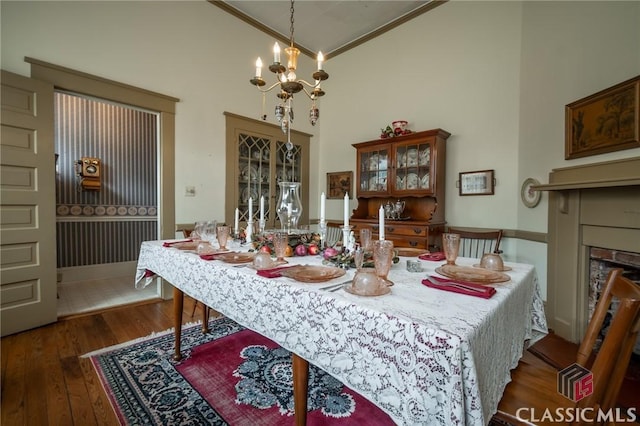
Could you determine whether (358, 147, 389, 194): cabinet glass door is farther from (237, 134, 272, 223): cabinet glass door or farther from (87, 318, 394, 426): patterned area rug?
(87, 318, 394, 426): patterned area rug

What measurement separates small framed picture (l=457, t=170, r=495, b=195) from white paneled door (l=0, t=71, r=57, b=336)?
3.92 metres

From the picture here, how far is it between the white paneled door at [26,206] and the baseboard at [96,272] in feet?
5.69

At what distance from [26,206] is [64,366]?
4.42 ft

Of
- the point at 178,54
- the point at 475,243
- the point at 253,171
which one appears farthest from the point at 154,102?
the point at 475,243

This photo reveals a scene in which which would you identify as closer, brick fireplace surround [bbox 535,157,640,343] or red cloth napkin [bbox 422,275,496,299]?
red cloth napkin [bbox 422,275,496,299]

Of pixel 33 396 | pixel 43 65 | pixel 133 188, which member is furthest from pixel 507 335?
pixel 133 188

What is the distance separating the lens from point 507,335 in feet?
2.88

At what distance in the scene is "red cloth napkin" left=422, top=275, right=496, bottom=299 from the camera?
837mm

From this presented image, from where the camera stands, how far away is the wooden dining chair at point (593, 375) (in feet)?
1.78

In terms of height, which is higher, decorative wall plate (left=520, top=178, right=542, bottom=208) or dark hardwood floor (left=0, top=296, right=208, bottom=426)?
decorative wall plate (left=520, top=178, right=542, bottom=208)

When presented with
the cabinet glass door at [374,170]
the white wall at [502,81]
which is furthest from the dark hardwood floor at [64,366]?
the white wall at [502,81]

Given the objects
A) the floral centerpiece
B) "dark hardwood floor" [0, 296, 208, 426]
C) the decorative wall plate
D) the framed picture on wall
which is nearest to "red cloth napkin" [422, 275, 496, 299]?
the floral centerpiece

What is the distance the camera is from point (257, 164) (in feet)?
12.5

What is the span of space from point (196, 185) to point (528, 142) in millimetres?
3476
